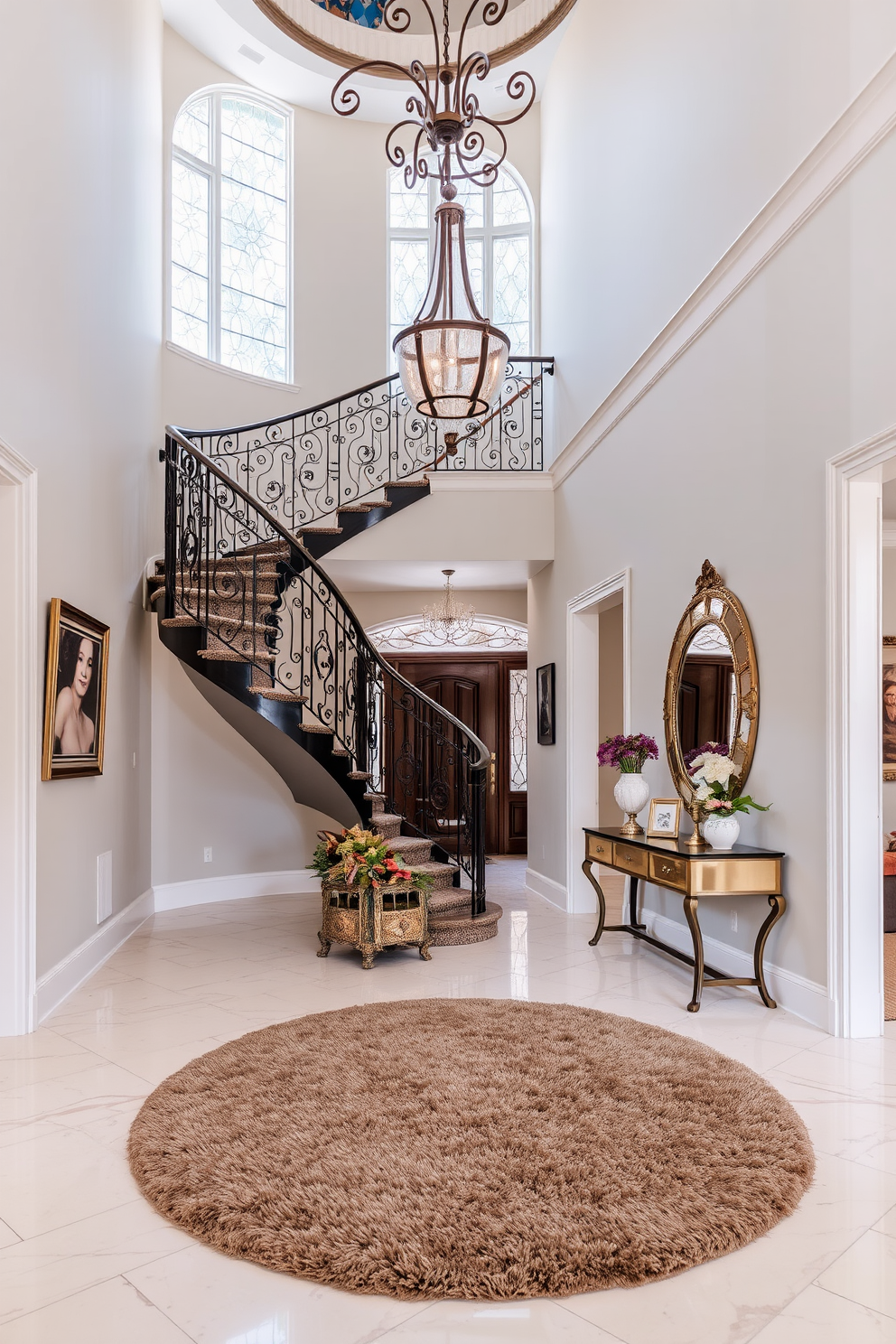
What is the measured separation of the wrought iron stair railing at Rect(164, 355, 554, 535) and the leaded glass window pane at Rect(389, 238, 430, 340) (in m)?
0.99

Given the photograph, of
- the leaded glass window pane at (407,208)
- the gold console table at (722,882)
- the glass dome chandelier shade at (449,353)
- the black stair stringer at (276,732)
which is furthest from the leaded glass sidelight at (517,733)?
the glass dome chandelier shade at (449,353)

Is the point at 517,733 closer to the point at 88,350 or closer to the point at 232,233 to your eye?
the point at 232,233

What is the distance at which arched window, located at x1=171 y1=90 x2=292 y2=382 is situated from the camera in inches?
331

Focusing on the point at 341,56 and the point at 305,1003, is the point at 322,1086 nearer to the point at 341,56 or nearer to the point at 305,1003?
the point at 305,1003

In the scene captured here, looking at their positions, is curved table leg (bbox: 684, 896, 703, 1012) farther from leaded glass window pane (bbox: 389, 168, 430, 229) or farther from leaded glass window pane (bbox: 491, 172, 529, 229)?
leaded glass window pane (bbox: 389, 168, 430, 229)

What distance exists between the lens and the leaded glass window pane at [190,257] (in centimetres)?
832

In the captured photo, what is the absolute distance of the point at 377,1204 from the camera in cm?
251

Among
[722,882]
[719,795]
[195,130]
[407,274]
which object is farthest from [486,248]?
[722,882]

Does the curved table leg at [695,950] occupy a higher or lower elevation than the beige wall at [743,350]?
lower

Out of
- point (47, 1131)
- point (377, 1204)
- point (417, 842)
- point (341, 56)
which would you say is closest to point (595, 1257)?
point (377, 1204)

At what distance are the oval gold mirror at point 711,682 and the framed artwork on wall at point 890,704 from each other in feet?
7.44

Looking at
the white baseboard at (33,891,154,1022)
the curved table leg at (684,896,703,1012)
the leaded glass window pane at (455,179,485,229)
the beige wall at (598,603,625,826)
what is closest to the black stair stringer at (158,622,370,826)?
the white baseboard at (33,891,154,1022)

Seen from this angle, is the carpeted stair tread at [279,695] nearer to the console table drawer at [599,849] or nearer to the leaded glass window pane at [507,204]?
the console table drawer at [599,849]

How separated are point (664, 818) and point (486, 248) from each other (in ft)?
22.5
